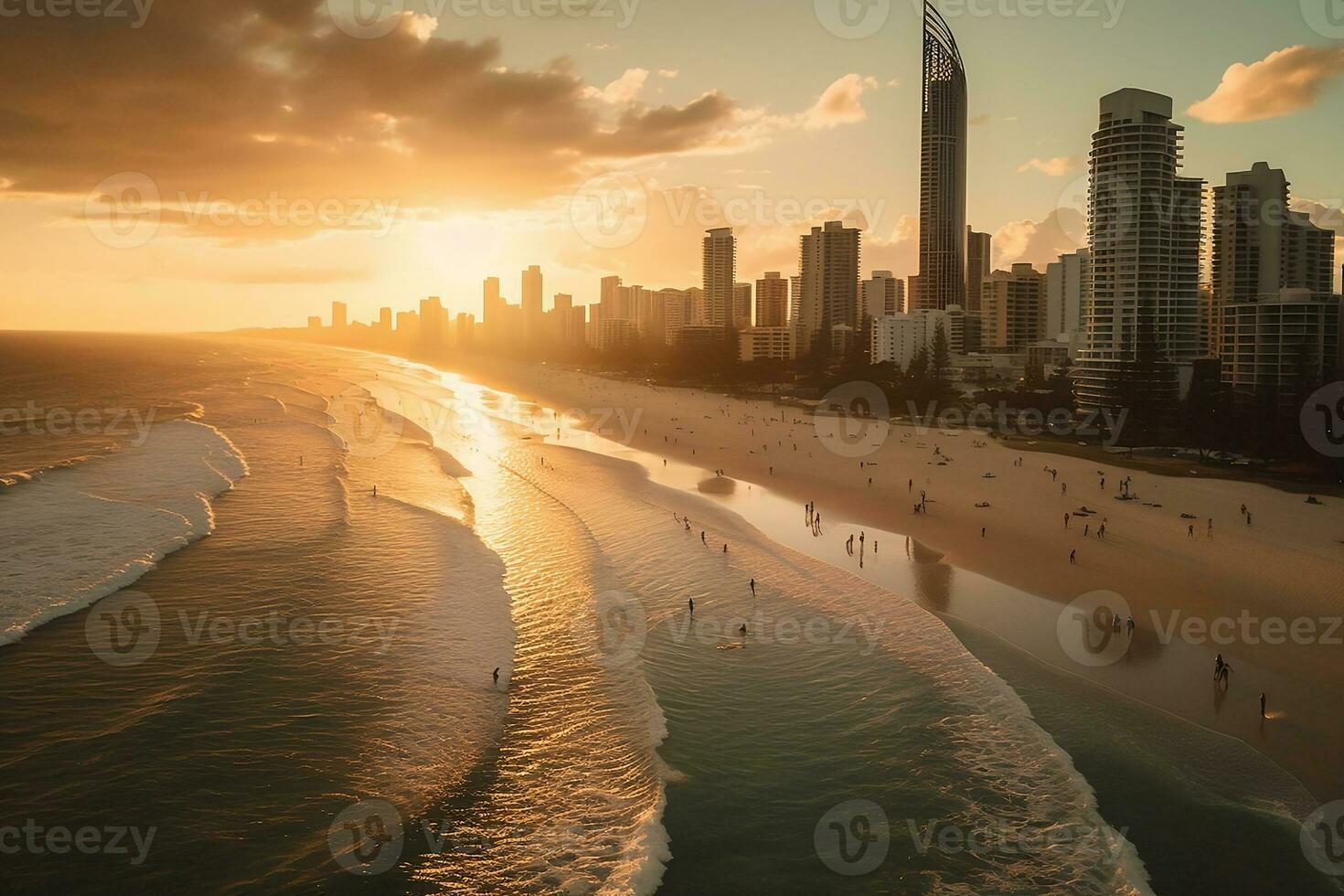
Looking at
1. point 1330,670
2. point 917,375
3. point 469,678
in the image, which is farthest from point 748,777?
point 917,375

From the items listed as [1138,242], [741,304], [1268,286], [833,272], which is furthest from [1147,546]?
[741,304]

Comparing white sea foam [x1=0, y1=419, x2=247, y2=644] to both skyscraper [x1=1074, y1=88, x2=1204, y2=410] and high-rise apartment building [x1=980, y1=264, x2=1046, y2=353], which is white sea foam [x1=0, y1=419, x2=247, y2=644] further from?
high-rise apartment building [x1=980, y1=264, x2=1046, y2=353]

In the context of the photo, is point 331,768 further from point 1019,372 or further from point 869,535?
point 1019,372

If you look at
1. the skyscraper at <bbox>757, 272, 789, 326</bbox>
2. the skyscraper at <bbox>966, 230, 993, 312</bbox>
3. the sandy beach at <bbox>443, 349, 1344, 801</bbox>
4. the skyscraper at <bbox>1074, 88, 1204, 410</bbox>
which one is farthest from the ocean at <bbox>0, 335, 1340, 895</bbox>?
the skyscraper at <bbox>966, 230, 993, 312</bbox>

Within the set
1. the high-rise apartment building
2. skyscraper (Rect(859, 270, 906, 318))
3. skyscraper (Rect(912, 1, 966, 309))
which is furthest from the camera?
skyscraper (Rect(859, 270, 906, 318))

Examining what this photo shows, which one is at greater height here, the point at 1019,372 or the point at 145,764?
the point at 1019,372

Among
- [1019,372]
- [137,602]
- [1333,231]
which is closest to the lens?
[137,602]
